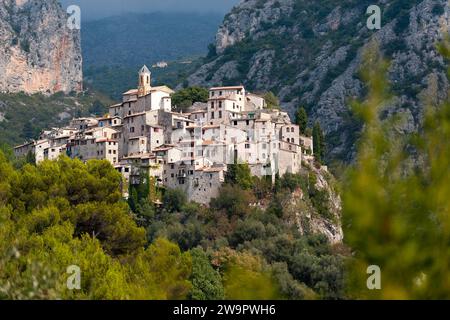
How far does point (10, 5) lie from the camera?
171m

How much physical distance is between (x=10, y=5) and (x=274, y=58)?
56015 mm

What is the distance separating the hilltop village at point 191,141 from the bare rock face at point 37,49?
7733 cm

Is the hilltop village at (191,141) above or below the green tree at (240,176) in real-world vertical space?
above

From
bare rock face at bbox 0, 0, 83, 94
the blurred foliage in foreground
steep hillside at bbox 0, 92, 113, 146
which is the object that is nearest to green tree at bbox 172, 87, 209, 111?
steep hillside at bbox 0, 92, 113, 146

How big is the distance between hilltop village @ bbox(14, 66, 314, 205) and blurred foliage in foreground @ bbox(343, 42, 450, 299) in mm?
58165

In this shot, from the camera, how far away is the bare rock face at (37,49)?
517 ft

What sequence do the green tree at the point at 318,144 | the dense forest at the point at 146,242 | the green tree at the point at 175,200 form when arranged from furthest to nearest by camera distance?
1. the green tree at the point at 318,144
2. the green tree at the point at 175,200
3. the dense forest at the point at 146,242

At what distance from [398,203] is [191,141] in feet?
205

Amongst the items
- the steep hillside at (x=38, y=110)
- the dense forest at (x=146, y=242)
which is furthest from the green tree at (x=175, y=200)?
the steep hillside at (x=38, y=110)

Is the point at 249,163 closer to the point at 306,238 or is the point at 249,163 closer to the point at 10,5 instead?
the point at 306,238

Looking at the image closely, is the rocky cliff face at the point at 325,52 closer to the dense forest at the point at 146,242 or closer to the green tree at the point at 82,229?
the dense forest at the point at 146,242

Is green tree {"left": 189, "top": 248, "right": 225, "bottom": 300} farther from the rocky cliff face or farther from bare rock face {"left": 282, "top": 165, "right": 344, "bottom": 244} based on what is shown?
the rocky cliff face

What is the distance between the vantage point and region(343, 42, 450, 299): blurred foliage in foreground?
9867 mm
